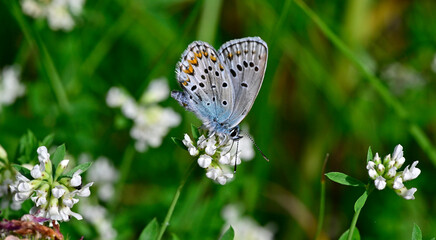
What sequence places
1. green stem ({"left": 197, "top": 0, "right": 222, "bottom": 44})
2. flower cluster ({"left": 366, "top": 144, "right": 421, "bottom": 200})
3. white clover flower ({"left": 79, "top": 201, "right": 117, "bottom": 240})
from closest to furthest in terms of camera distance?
1. flower cluster ({"left": 366, "top": 144, "right": 421, "bottom": 200})
2. white clover flower ({"left": 79, "top": 201, "right": 117, "bottom": 240})
3. green stem ({"left": 197, "top": 0, "right": 222, "bottom": 44})

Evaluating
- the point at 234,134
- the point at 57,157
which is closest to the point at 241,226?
the point at 234,134

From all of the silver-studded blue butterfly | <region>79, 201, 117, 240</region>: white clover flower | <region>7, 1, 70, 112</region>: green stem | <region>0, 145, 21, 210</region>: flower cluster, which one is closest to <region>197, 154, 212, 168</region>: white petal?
the silver-studded blue butterfly

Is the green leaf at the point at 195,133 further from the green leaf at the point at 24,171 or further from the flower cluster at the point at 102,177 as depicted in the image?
the flower cluster at the point at 102,177

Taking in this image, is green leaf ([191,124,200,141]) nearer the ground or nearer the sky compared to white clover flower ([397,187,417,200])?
nearer the sky

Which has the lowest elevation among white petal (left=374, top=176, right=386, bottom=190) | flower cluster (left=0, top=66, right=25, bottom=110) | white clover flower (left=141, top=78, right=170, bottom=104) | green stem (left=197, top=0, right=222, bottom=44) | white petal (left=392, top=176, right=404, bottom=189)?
white petal (left=392, top=176, right=404, bottom=189)

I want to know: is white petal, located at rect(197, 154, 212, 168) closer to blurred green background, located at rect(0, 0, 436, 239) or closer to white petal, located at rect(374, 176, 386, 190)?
white petal, located at rect(374, 176, 386, 190)
